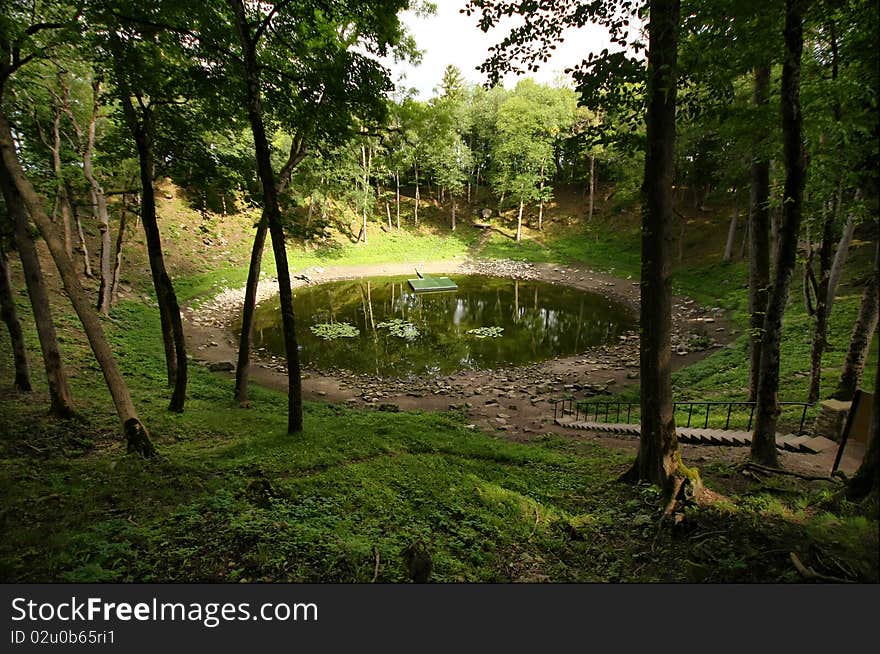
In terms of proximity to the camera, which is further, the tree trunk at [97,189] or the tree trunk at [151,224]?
the tree trunk at [97,189]

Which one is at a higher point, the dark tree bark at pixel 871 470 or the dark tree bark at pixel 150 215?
the dark tree bark at pixel 150 215

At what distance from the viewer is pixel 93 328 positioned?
5918mm

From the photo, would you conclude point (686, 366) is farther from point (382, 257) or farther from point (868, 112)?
point (382, 257)

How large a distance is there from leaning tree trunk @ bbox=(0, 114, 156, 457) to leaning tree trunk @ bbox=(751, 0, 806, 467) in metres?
9.79

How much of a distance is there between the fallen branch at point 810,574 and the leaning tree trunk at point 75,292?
27.2ft

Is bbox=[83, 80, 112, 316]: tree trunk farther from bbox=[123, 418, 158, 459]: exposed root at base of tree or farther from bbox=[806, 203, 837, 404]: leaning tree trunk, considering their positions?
bbox=[806, 203, 837, 404]: leaning tree trunk

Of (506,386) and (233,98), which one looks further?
(506,386)

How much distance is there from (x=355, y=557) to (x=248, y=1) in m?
9.27

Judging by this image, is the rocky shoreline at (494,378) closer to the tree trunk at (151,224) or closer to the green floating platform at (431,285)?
the tree trunk at (151,224)

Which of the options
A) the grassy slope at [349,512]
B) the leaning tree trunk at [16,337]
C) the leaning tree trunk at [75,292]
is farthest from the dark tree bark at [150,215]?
the leaning tree trunk at [16,337]

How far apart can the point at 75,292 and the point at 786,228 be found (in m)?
10.4

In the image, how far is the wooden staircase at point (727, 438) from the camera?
7.20m

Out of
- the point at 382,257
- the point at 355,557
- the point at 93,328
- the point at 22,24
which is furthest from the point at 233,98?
the point at 382,257

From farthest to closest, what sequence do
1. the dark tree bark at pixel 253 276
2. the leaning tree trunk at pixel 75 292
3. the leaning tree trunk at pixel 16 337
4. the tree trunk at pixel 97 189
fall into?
the tree trunk at pixel 97 189 < the dark tree bark at pixel 253 276 < the leaning tree trunk at pixel 16 337 < the leaning tree trunk at pixel 75 292
